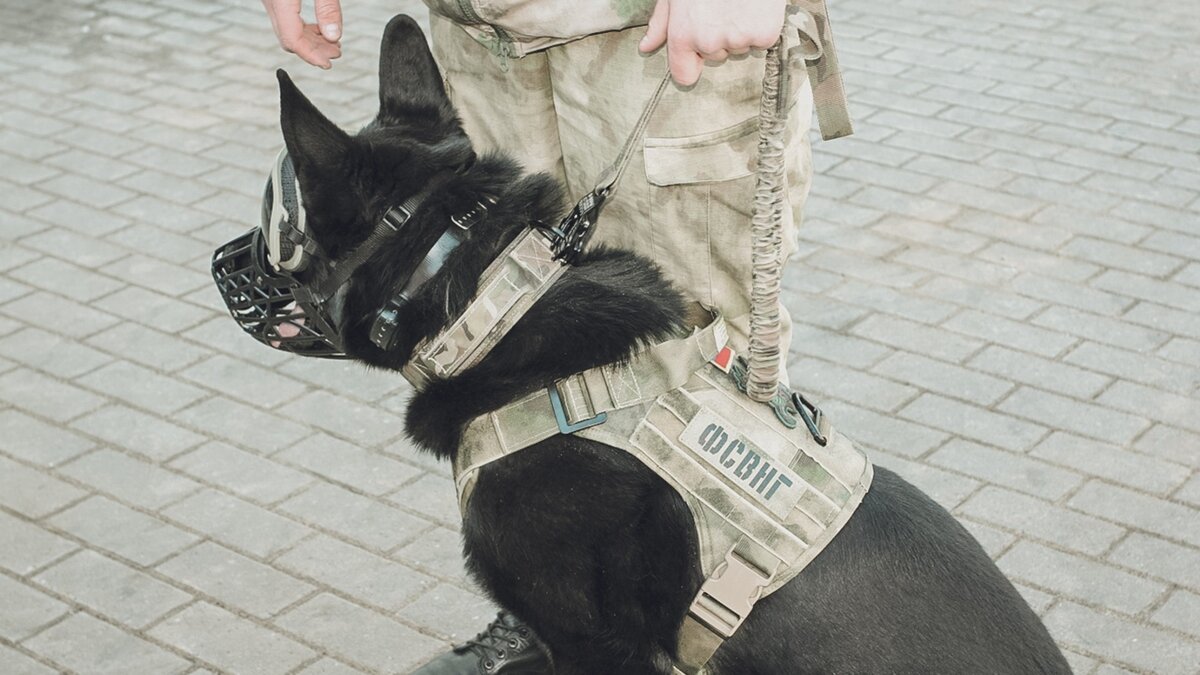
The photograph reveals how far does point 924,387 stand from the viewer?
4387 millimetres

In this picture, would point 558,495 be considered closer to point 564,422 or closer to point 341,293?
point 564,422

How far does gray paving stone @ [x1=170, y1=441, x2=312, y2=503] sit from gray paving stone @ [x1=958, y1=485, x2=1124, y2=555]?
187 cm

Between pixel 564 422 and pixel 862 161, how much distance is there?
369 cm

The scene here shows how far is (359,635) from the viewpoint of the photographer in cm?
339

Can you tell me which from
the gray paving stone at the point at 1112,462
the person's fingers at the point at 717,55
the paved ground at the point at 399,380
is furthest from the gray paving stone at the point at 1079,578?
the person's fingers at the point at 717,55

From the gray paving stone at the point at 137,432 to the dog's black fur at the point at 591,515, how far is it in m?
1.74

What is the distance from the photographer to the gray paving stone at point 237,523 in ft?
12.2

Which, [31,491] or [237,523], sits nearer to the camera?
[237,523]

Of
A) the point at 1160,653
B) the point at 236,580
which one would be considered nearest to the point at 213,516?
the point at 236,580

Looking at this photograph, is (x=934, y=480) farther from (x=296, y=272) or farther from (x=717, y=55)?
(x=296, y=272)

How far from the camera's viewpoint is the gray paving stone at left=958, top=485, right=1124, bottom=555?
3.70 m

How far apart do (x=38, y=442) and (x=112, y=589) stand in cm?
80

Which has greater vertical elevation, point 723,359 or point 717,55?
point 717,55

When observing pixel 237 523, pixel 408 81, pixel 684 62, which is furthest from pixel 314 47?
pixel 237 523
